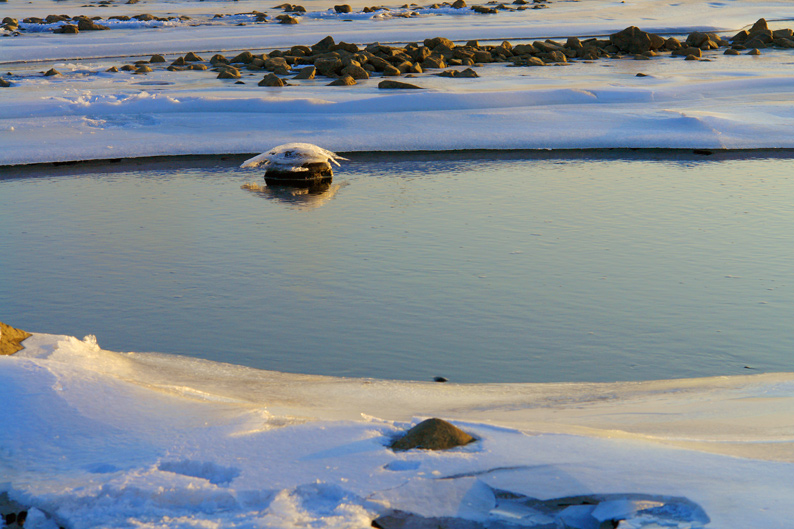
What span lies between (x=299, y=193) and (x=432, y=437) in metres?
6.15

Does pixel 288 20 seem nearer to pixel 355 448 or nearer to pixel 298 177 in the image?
pixel 298 177

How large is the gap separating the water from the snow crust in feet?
2.51

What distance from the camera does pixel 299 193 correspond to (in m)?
8.59

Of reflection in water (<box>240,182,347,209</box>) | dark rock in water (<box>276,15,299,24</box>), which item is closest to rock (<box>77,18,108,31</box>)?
dark rock in water (<box>276,15,299,24</box>)

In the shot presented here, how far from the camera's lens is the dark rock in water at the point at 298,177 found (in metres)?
8.95

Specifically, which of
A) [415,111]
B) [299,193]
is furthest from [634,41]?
[299,193]

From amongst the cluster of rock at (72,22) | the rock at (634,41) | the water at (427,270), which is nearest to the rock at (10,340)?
the water at (427,270)

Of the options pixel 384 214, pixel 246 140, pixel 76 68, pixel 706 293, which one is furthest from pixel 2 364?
pixel 76 68

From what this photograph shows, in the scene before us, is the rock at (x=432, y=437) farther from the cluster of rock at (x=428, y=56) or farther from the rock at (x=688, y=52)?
the rock at (x=688, y=52)

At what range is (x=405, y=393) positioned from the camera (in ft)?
12.2

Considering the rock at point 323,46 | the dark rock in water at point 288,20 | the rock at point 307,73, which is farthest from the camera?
the dark rock in water at point 288,20

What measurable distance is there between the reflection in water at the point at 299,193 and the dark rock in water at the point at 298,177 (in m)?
0.12

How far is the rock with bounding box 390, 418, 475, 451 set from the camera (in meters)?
2.67

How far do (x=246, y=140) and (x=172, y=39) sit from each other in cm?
1607
